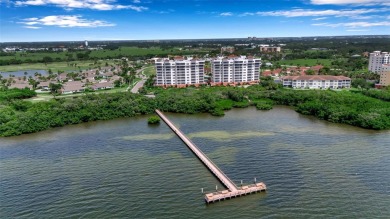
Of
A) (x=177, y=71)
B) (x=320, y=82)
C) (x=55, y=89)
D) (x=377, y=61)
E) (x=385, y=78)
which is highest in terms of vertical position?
(x=377, y=61)

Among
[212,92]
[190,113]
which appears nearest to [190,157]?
[190,113]

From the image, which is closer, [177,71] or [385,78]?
[385,78]

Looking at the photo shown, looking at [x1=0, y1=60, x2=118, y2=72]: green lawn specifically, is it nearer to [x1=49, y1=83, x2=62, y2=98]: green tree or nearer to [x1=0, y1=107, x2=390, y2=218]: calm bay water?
[x1=49, y1=83, x2=62, y2=98]: green tree

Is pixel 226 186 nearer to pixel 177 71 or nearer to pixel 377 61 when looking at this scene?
pixel 177 71

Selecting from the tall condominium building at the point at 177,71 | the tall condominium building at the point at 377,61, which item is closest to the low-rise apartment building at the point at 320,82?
the tall condominium building at the point at 177,71

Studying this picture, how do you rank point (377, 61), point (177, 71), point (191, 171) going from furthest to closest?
point (377, 61)
point (177, 71)
point (191, 171)

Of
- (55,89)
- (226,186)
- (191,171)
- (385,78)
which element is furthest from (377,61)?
(55,89)

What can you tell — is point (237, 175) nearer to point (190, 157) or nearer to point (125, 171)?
point (190, 157)
